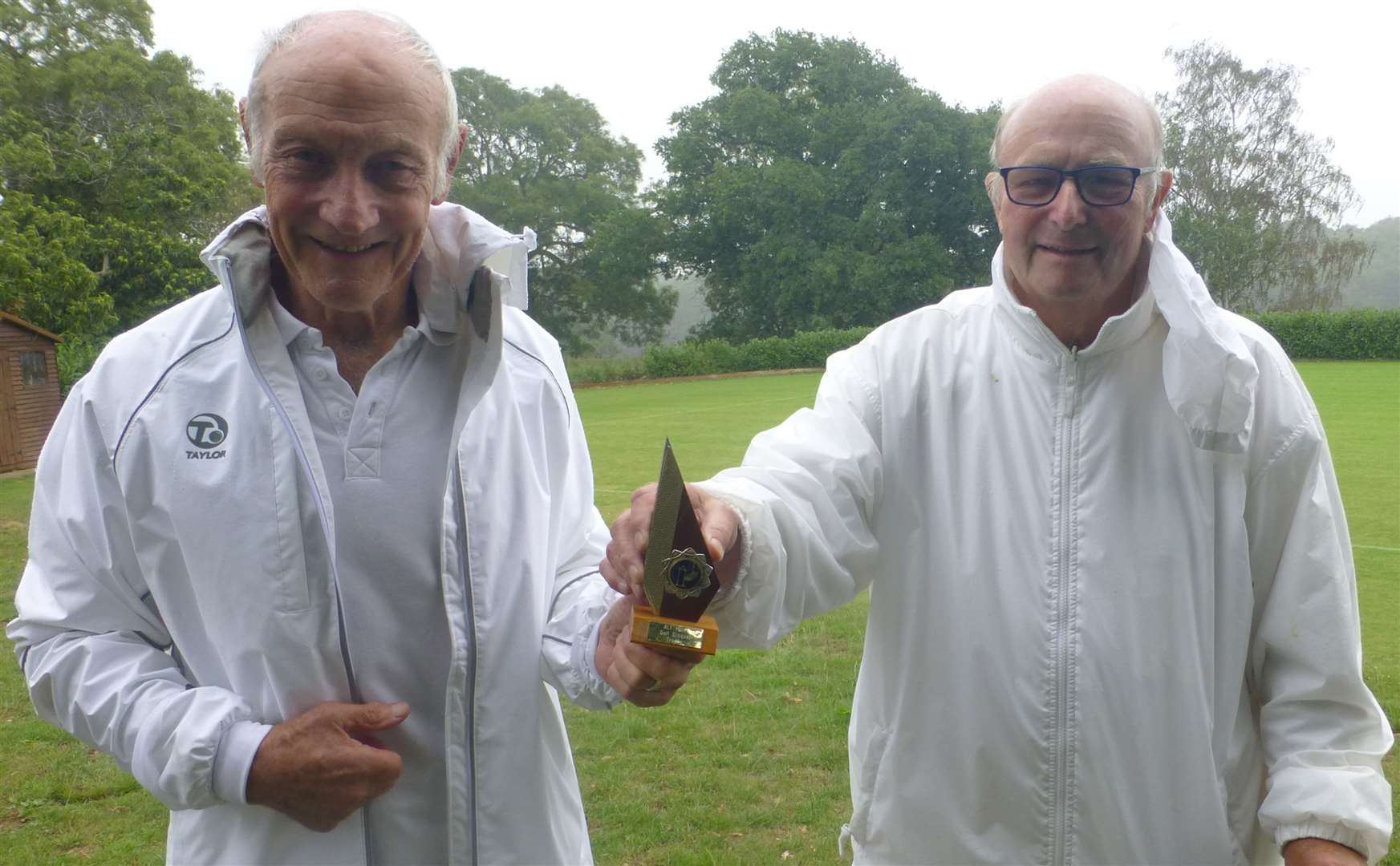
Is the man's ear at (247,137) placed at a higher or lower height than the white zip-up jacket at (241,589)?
higher

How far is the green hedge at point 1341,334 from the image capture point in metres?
42.9

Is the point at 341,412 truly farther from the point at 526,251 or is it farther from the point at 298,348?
the point at 526,251

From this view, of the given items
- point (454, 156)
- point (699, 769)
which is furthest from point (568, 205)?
point (454, 156)

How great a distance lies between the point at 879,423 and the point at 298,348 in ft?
3.73

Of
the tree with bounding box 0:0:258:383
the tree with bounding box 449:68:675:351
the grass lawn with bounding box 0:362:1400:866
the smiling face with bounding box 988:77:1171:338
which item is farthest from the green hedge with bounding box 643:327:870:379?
the smiling face with bounding box 988:77:1171:338

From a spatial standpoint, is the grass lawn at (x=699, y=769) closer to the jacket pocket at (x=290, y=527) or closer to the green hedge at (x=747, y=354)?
the jacket pocket at (x=290, y=527)

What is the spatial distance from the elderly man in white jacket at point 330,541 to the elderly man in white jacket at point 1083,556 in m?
0.45

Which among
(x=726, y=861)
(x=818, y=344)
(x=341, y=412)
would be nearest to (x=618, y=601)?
(x=341, y=412)

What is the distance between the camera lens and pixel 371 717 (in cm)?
200

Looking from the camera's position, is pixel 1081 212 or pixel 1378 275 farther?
pixel 1378 275

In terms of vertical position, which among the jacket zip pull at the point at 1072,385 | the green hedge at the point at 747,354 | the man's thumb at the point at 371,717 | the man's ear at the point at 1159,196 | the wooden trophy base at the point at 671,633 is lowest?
the green hedge at the point at 747,354

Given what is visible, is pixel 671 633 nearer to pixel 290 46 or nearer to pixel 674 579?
pixel 674 579

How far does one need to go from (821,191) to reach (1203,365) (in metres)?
56.8

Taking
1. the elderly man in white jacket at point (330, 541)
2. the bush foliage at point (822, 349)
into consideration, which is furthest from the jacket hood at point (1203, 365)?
the bush foliage at point (822, 349)
